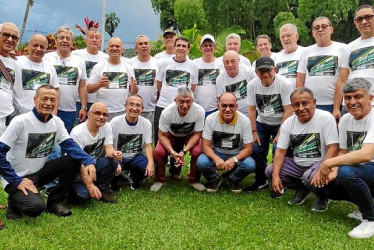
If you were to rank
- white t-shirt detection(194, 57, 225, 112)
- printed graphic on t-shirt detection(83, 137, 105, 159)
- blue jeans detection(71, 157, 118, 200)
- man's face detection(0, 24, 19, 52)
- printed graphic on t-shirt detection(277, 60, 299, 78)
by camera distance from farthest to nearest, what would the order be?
white t-shirt detection(194, 57, 225, 112) < printed graphic on t-shirt detection(277, 60, 299, 78) < printed graphic on t-shirt detection(83, 137, 105, 159) < blue jeans detection(71, 157, 118, 200) < man's face detection(0, 24, 19, 52)

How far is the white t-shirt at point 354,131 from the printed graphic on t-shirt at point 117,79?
344cm

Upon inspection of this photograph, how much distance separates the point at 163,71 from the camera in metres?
7.06

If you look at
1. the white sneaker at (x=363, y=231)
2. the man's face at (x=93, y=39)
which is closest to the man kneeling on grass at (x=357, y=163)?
the white sneaker at (x=363, y=231)

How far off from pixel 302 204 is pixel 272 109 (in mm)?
1469

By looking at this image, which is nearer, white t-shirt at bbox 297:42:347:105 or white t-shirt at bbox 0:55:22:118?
white t-shirt at bbox 0:55:22:118

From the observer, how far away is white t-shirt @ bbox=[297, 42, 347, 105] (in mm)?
5941

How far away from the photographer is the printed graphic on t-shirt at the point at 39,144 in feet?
16.0

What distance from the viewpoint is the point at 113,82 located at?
22.0 feet

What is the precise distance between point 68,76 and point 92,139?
4.61ft

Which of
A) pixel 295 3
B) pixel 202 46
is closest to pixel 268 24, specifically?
pixel 295 3

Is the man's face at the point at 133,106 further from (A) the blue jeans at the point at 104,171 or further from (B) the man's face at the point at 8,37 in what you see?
(B) the man's face at the point at 8,37

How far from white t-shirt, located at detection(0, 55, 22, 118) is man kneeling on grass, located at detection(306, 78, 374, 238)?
3920 millimetres

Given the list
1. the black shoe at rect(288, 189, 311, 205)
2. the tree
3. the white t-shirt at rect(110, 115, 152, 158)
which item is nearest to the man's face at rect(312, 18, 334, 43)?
the black shoe at rect(288, 189, 311, 205)

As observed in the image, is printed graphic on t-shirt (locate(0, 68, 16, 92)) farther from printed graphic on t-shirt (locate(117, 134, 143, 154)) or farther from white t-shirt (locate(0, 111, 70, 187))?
printed graphic on t-shirt (locate(117, 134, 143, 154))
